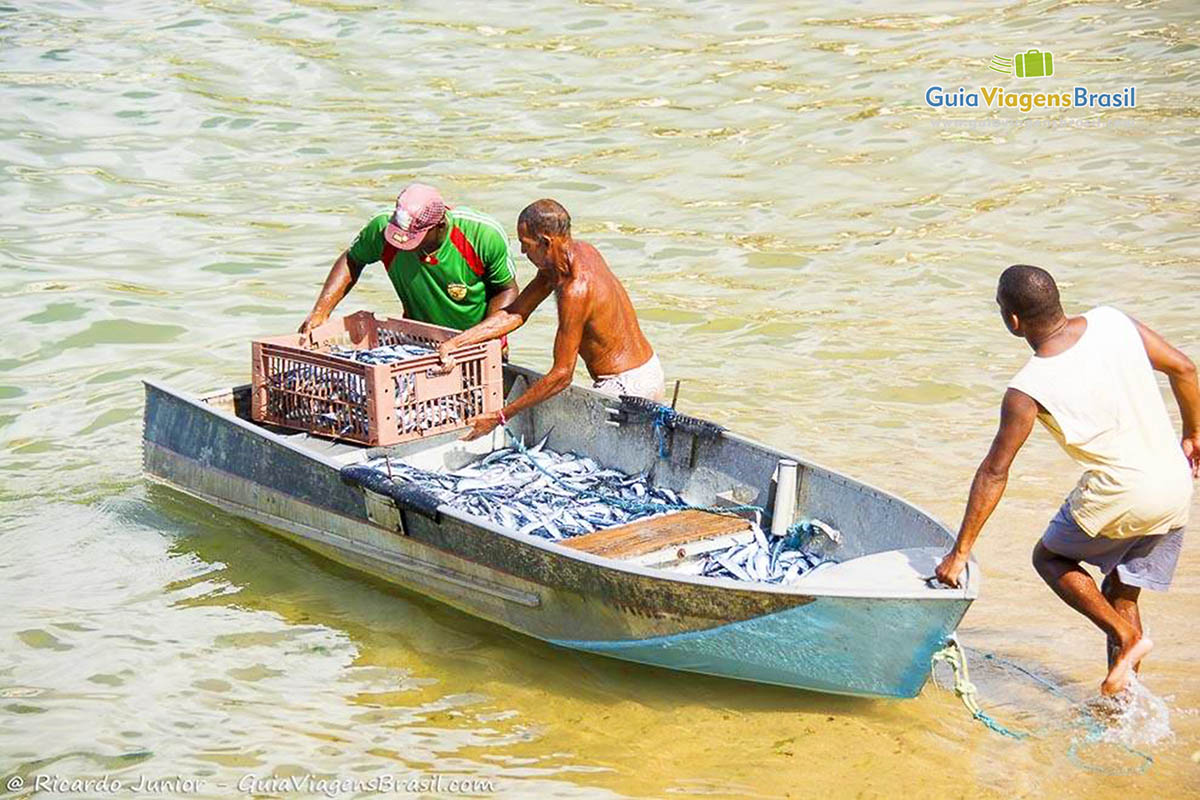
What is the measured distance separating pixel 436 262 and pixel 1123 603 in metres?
4.25

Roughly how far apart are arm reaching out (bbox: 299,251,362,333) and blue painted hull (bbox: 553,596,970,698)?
3.35 meters

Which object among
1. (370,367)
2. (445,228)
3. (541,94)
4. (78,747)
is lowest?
(78,747)

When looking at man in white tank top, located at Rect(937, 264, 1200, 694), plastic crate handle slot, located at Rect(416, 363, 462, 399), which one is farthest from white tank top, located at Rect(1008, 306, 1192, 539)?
plastic crate handle slot, located at Rect(416, 363, 462, 399)

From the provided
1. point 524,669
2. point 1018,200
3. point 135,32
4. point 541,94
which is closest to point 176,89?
point 135,32

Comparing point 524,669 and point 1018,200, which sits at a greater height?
point 1018,200

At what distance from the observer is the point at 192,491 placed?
8594 millimetres

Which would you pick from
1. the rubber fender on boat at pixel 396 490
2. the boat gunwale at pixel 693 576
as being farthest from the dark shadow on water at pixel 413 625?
the rubber fender on boat at pixel 396 490

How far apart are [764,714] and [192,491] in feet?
13.1

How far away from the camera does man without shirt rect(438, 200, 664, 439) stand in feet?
24.0

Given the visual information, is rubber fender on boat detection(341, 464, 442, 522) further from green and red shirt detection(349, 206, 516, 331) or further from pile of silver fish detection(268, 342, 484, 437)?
green and red shirt detection(349, 206, 516, 331)

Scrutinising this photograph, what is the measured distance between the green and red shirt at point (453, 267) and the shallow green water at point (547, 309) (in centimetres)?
166

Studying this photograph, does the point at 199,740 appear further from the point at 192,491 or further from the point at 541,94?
the point at 541,94

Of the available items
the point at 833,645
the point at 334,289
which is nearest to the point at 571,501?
the point at 833,645

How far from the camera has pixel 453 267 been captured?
8414 mm
